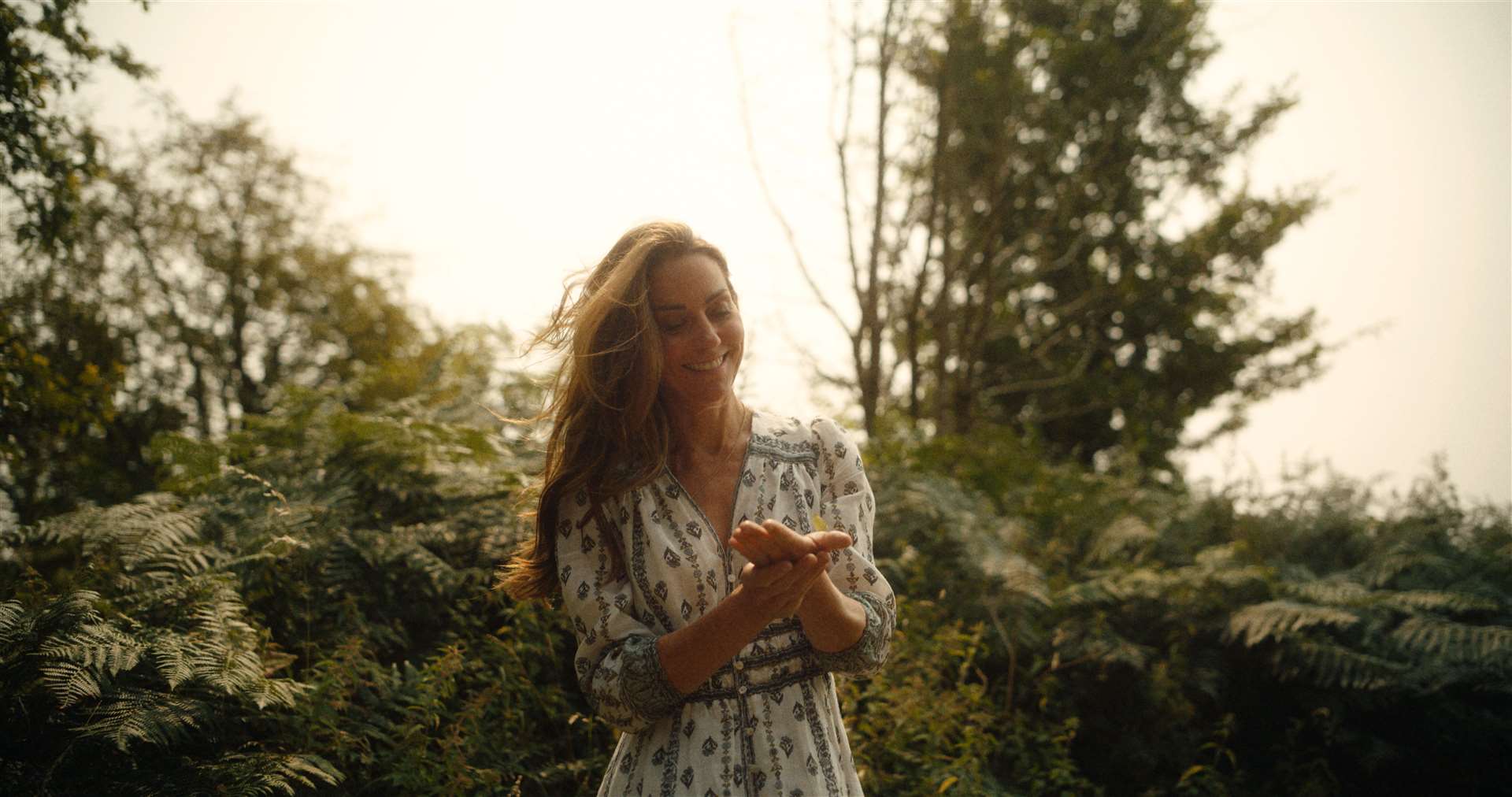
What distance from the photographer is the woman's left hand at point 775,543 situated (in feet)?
5.14

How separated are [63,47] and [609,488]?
150 inches

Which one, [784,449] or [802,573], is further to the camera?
[784,449]

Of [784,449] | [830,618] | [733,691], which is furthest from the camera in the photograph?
[784,449]

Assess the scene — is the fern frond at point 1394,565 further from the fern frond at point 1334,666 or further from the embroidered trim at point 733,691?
the embroidered trim at point 733,691

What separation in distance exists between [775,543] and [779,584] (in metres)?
0.10

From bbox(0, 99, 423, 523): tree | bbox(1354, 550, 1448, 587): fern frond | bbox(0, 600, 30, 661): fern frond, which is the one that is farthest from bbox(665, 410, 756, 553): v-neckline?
bbox(0, 99, 423, 523): tree

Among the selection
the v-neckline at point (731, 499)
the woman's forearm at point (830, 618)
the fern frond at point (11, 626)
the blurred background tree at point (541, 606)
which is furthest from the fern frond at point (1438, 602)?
the fern frond at point (11, 626)

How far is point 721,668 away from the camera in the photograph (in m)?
1.83

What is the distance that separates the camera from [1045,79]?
10.4 metres

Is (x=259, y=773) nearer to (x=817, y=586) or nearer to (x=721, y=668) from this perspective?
(x=721, y=668)

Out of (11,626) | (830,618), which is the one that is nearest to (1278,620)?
(830,618)

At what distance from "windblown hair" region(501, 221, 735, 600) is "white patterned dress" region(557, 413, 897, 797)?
5cm

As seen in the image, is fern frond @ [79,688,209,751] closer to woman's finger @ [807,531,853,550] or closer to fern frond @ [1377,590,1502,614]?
woman's finger @ [807,531,853,550]

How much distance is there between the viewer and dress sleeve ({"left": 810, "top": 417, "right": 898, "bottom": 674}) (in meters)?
1.89
